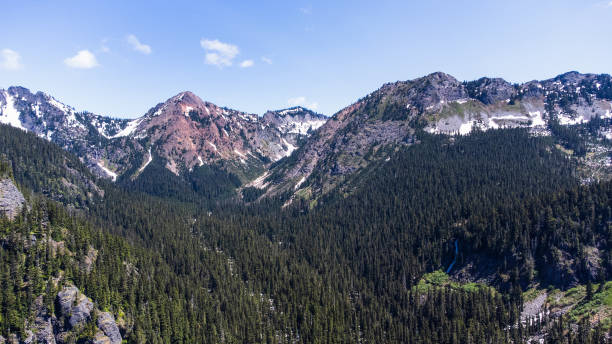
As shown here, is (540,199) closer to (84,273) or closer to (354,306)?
(354,306)

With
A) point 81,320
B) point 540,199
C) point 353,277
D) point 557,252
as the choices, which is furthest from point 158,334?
point 540,199

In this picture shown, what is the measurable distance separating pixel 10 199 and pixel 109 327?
47429 mm

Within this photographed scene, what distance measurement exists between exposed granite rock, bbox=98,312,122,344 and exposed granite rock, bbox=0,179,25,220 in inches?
1498

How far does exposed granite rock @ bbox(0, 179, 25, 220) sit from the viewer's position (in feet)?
366

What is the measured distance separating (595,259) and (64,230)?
507 feet

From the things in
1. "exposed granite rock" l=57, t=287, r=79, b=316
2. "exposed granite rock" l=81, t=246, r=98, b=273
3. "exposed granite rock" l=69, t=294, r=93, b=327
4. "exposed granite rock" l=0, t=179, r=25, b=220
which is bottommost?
"exposed granite rock" l=69, t=294, r=93, b=327

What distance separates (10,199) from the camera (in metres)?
115

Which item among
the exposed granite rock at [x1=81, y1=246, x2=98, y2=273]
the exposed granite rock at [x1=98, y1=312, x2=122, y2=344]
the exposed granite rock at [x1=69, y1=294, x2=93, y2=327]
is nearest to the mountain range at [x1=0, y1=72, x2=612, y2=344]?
the exposed granite rock at [x1=69, y1=294, x2=93, y2=327]

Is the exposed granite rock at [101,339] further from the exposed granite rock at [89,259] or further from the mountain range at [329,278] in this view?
the exposed granite rock at [89,259]

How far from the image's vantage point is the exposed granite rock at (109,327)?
9788cm

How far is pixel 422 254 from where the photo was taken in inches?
6654

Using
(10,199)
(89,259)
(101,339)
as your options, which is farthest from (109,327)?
(10,199)

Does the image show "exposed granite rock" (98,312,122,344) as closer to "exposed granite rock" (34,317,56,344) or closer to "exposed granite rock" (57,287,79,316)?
"exposed granite rock" (57,287,79,316)

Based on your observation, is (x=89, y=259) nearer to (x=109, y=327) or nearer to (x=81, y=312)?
(x=81, y=312)
